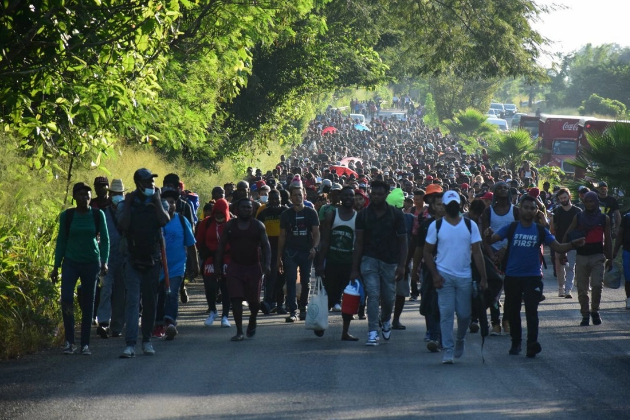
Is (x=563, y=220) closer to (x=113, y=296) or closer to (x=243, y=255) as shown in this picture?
(x=243, y=255)

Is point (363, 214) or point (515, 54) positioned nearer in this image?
point (363, 214)

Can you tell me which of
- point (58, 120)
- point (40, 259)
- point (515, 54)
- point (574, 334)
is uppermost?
point (515, 54)

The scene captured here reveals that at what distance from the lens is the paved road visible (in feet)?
26.0

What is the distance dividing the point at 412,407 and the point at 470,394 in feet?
2.50

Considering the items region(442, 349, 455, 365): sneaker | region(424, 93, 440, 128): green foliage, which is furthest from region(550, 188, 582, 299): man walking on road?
region(424, 93, 440, 128): green foliage

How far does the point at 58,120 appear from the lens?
12.5 meters

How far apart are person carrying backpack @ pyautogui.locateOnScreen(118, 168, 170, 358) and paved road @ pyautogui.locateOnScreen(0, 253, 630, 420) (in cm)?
49

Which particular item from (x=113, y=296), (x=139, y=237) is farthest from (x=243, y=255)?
(x=113, y=296)

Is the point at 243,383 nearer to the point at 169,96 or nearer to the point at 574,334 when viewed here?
the point at 574,334

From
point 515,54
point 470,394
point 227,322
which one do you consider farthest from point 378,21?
point 470,394

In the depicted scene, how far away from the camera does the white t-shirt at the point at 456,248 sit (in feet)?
33.4

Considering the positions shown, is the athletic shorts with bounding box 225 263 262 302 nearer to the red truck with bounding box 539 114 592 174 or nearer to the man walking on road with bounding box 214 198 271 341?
the man walking on road with bounding box 214 198 271 341

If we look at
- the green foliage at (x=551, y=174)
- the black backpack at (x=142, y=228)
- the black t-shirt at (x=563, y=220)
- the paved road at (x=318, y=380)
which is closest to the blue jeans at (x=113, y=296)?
the paved road at (x=318, y=380)

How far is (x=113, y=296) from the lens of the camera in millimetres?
12141
